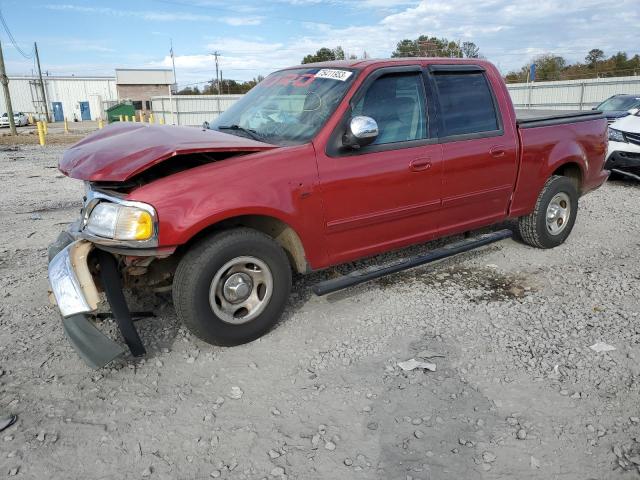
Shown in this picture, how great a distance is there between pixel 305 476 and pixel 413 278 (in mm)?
2674

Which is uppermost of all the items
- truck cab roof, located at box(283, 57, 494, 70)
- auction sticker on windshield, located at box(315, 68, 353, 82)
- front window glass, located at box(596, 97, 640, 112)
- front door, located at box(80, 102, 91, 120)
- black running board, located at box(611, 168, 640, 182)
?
front door, located at box(80, 102, 91, 120)

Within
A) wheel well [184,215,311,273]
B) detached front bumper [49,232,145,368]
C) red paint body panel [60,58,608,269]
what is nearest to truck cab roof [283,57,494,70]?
red paint body panel [60,58,608,269]

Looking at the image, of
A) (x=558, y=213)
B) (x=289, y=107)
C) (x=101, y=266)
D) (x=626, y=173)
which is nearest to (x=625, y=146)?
(x=626, y=173)

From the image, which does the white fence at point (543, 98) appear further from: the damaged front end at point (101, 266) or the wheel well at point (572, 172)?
the damaged front end at point (101, 266)

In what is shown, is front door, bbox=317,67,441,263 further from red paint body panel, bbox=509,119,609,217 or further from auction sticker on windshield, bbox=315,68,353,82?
red paint body panel, bbox=509,119,609,217

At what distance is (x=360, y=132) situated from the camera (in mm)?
3518

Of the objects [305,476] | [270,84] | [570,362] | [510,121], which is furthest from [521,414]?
[270,84]

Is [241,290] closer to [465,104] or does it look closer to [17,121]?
[465,104]

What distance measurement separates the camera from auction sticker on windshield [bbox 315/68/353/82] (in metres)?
3.93

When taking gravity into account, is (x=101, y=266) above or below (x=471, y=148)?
below

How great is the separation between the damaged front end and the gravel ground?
1.10 feet

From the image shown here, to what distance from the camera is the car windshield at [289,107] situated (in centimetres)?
379

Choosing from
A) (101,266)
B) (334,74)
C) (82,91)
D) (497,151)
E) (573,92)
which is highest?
(82,91)

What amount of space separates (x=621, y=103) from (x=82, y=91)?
78.9m
